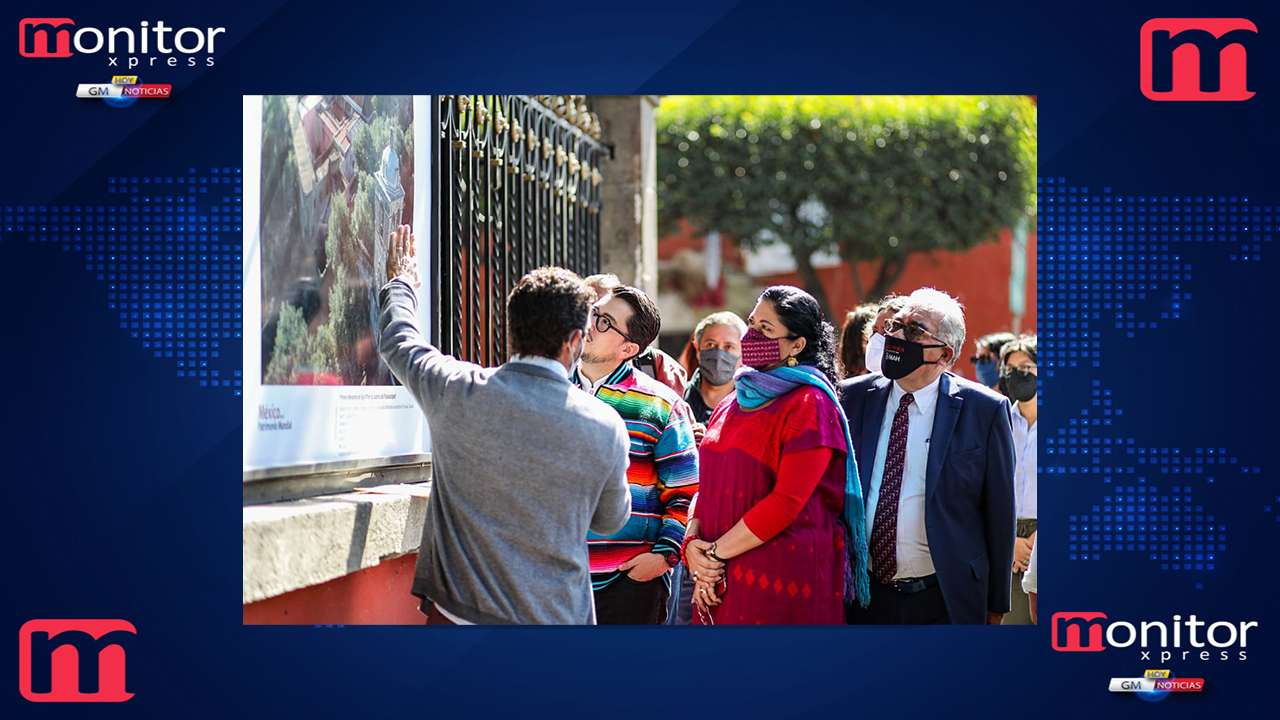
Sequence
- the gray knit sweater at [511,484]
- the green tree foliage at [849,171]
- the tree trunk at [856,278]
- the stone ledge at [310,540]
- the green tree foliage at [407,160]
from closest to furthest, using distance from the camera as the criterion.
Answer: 1. the gray knit sweater at [511,484]
2. the stone ledge at [310,540]
3. the green tree foliage at [407,160]
4. the green tree foliage at [849,171]
5. the tree trunk at [856,278]

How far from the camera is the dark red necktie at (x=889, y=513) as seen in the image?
13.4ft

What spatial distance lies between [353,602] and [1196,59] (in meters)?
2.82

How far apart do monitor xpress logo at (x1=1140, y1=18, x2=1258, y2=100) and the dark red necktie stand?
124 cm

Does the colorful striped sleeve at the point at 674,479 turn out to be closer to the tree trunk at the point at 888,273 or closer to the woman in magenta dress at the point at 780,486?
the woman in magenta dress at the point at 780,486

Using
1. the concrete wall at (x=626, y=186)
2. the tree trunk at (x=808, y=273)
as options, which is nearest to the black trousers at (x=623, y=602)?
the concrete wall at (x=626, y=186)

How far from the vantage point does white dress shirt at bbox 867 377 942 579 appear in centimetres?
406

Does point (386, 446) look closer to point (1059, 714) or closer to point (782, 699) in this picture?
point (782, 699)

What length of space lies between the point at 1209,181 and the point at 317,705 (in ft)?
9.39

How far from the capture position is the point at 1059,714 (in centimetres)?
375

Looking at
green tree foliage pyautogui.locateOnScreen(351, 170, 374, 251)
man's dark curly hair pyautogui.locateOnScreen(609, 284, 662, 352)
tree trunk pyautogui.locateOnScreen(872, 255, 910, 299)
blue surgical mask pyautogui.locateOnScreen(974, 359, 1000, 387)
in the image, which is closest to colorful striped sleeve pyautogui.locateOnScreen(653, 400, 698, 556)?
man's dark curly hair pyautogui.locateOnScreen(609, 284, 662, 352)

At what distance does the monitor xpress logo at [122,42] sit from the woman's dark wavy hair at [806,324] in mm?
1729

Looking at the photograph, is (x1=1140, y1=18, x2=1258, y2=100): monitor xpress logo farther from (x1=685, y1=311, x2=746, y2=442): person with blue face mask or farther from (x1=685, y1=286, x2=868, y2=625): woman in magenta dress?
(x1=685, y1=311, x2=746, y2=442): person with blue face mask

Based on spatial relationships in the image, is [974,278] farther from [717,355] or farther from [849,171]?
[717,355]

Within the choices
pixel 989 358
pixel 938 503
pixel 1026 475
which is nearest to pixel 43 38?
pixel 938 503
